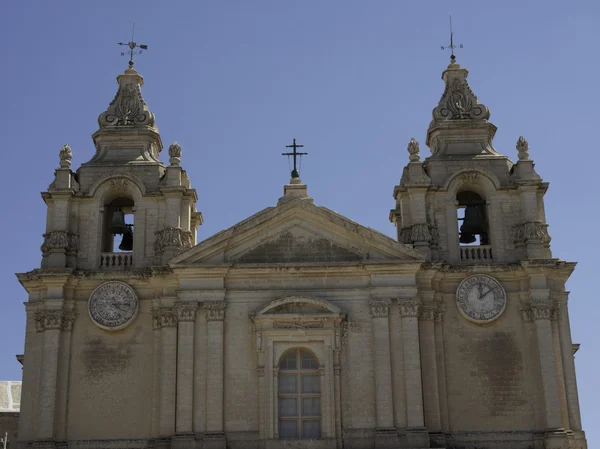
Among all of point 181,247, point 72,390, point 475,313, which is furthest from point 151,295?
point 475,313

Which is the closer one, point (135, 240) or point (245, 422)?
point (245, 422)

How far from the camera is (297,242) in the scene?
33.5 meters

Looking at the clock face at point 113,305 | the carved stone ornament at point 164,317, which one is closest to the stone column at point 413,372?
the carved stone ornament at point 164,317

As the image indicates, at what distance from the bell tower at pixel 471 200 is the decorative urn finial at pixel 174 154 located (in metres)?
7.69

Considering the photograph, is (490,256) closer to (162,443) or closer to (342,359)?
(342,359)

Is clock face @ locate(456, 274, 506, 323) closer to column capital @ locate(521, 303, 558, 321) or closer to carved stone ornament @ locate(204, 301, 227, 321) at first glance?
column capital @ locate(521, 303, 558, 321)

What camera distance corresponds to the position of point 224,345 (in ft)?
105

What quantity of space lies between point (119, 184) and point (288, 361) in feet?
28.6

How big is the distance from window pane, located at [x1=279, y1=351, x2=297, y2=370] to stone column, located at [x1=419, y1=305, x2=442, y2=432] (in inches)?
161

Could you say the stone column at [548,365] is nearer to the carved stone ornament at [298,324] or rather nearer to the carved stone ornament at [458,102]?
the carved stone ornament at [298,324]

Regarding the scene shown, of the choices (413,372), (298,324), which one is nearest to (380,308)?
(413,372)

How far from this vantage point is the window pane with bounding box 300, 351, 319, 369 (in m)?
32.2

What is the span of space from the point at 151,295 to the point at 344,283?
6.39m

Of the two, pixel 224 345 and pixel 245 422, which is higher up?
pixel 224 345
